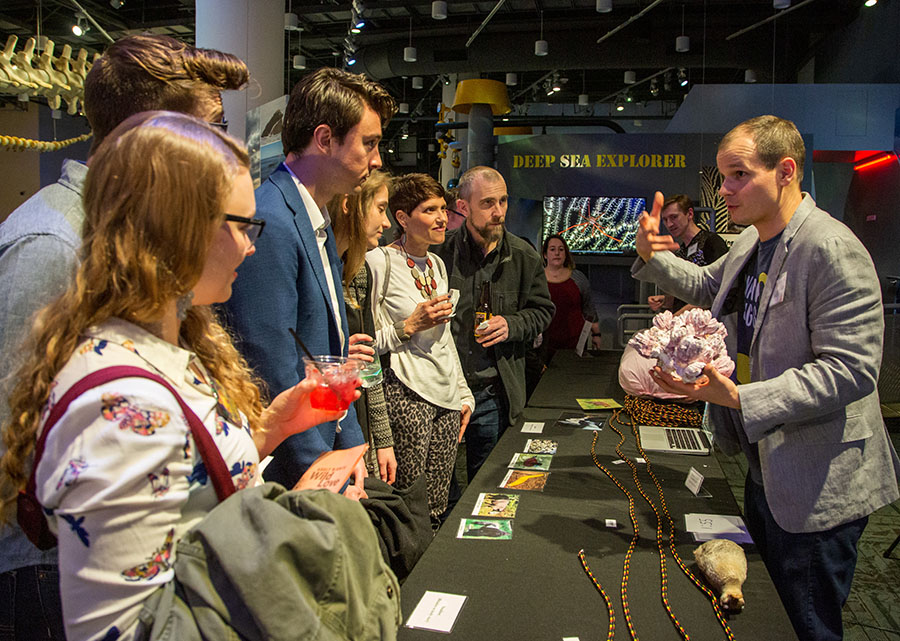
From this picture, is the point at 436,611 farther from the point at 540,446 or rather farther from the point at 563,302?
the point at 563,302

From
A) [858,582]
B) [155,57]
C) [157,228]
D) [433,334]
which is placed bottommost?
[858,582]

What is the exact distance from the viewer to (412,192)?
2.99 meters

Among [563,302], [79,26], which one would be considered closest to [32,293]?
[563,302]

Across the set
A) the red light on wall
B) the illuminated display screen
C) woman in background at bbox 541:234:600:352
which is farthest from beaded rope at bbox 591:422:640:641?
the illuminated display screen

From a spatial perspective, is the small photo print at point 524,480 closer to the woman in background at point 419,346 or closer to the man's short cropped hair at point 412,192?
the woman in background at point 419,346

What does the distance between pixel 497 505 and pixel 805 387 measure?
893mm

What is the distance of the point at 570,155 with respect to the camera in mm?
10000

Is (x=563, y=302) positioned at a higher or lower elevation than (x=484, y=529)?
higher

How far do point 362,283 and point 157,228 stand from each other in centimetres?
164

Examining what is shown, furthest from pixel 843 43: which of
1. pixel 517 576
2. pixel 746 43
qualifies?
pixel 517 576

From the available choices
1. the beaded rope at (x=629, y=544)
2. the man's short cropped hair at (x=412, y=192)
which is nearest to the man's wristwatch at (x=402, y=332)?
the man's short cropped hair at (x=412, y=192)

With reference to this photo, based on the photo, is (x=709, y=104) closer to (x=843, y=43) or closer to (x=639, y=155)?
(x=639, y=155)

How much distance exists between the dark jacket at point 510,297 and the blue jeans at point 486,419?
51 mm

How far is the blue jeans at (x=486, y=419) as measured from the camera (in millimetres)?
3207
